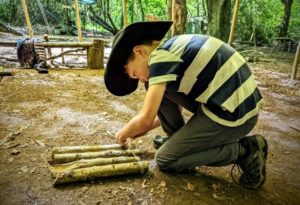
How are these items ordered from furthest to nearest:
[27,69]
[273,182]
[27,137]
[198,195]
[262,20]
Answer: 1. [262,20]
2. [27,69]
3. [27,137]
4. [273,182]
5. [198,195]

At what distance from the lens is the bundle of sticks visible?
177 centimetres

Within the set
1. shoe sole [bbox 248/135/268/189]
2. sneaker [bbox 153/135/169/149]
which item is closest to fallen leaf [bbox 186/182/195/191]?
shoe sole [bbox 248/135/268/189]

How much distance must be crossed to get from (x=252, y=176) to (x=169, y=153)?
0.60m

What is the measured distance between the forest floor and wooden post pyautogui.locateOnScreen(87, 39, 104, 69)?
5.57 feet

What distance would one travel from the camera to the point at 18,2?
1249 centimetres

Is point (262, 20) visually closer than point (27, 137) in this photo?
No

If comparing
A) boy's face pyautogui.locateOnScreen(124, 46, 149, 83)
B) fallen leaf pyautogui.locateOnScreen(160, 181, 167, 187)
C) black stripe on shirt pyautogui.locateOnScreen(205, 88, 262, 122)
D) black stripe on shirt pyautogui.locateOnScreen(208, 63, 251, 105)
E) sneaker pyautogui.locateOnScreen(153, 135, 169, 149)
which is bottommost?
fallen leaf pyautogui.locateOnScreen(160, 181, 167, 187)

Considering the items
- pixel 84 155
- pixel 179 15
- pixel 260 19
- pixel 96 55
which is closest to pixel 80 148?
pixel 84 155

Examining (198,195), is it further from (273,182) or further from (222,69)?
(222,69)

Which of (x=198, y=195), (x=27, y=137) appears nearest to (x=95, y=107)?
(x=27, y=137)

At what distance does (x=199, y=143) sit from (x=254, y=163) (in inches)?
16.3

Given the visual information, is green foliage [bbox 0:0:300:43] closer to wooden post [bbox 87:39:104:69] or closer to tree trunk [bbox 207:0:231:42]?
tree trunk [bbox 207:0:231:42]

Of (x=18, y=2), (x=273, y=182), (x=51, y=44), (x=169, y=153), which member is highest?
(x=18, y=2)

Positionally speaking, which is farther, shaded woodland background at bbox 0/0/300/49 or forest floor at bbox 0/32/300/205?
shaded woodland background at bbox 0/0/300/49
